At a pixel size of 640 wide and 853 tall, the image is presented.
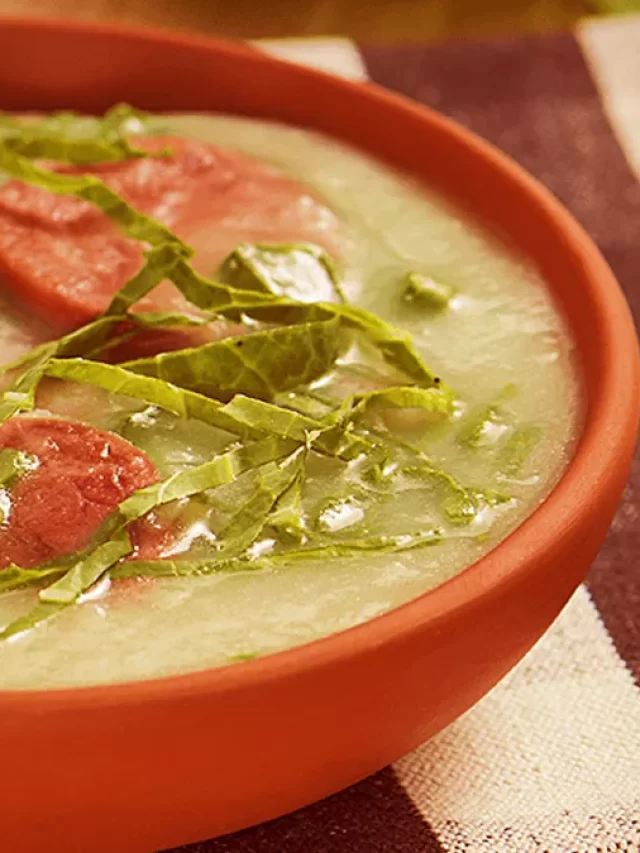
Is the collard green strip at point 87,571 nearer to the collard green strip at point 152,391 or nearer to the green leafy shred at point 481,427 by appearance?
the collard green strip at point 152,391

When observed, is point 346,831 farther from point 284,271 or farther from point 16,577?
point 284,271

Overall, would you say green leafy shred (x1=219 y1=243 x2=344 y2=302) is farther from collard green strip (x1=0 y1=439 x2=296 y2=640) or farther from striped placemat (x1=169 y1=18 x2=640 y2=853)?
striped placemat (x1=169 y1=18 x2=640 y2=853)

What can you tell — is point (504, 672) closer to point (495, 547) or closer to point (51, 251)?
point (495, 547)

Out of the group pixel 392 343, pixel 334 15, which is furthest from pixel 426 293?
pixel 334 15

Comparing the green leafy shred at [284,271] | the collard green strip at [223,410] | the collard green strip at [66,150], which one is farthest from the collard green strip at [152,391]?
the collard green strip at [66,150]

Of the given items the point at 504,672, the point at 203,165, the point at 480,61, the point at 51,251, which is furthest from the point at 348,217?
the point at 480,61
